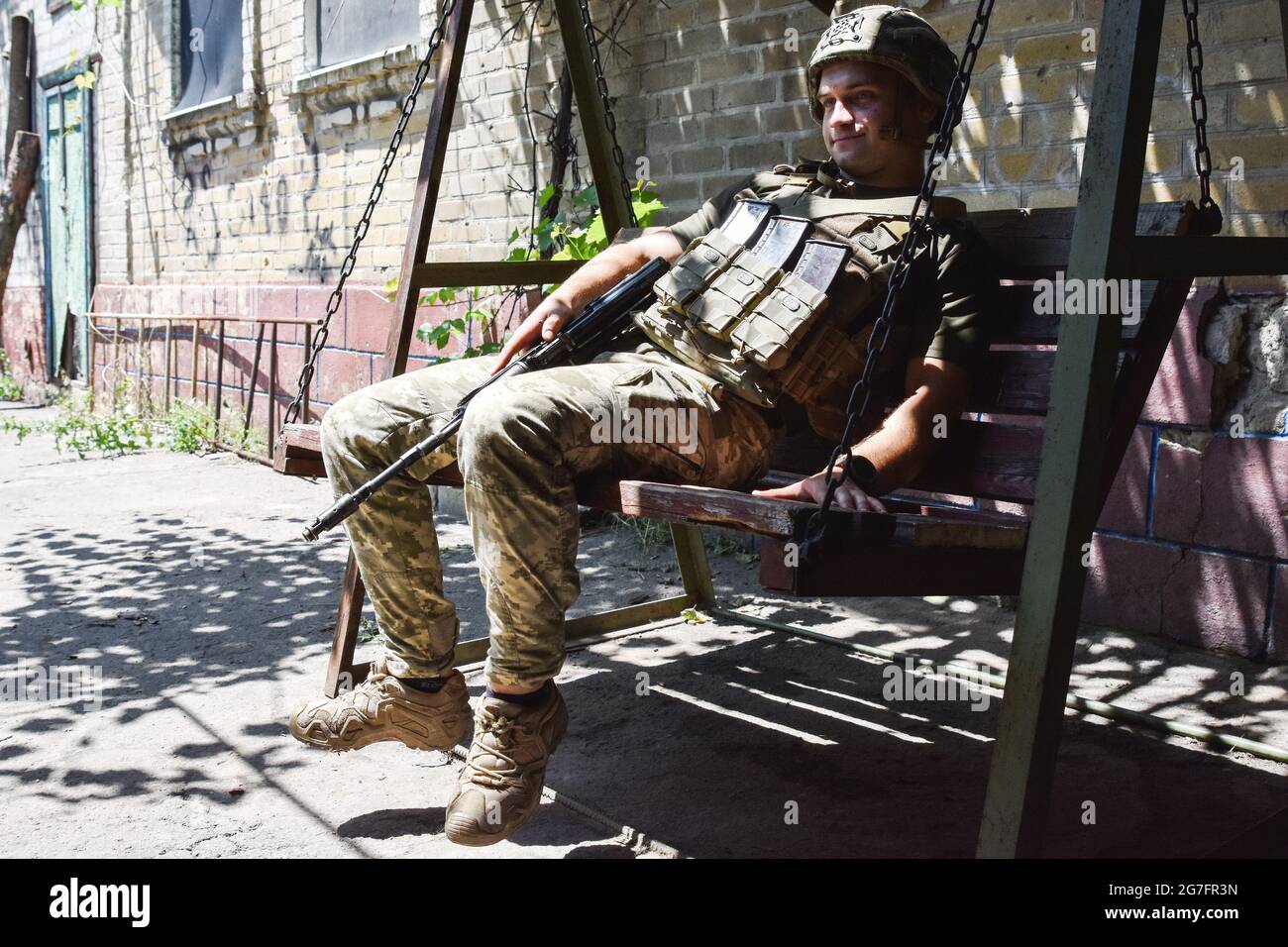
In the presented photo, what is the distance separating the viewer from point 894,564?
7.14ft

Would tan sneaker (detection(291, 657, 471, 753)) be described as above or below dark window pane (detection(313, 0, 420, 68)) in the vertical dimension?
below

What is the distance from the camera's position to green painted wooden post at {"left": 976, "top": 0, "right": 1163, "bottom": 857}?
80.0 inches

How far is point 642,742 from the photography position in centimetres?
309

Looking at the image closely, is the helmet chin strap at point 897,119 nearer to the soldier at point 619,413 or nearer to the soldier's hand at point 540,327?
the soldier at point 619,413

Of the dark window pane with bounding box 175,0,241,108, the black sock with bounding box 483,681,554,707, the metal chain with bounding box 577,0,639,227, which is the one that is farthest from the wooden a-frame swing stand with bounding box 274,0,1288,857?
the dark window pane with bounding box 175,0,241,108

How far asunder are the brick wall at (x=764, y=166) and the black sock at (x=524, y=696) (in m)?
2.20

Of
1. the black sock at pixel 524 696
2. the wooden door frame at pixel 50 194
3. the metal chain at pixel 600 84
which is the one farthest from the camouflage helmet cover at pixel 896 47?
the wooden door frame at pixel 50 194

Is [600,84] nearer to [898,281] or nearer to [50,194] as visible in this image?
[898,281]

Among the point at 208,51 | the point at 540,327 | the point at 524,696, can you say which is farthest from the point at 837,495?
the point at 208,51

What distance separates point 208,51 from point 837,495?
863 centimetres

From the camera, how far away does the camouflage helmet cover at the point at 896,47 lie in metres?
Result: 2.75

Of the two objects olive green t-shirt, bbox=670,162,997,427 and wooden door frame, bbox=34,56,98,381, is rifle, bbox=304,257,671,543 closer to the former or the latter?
olive green t-shirt, bbox=670,162,997,427

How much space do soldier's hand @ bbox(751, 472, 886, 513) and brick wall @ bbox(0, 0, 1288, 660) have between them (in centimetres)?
189
